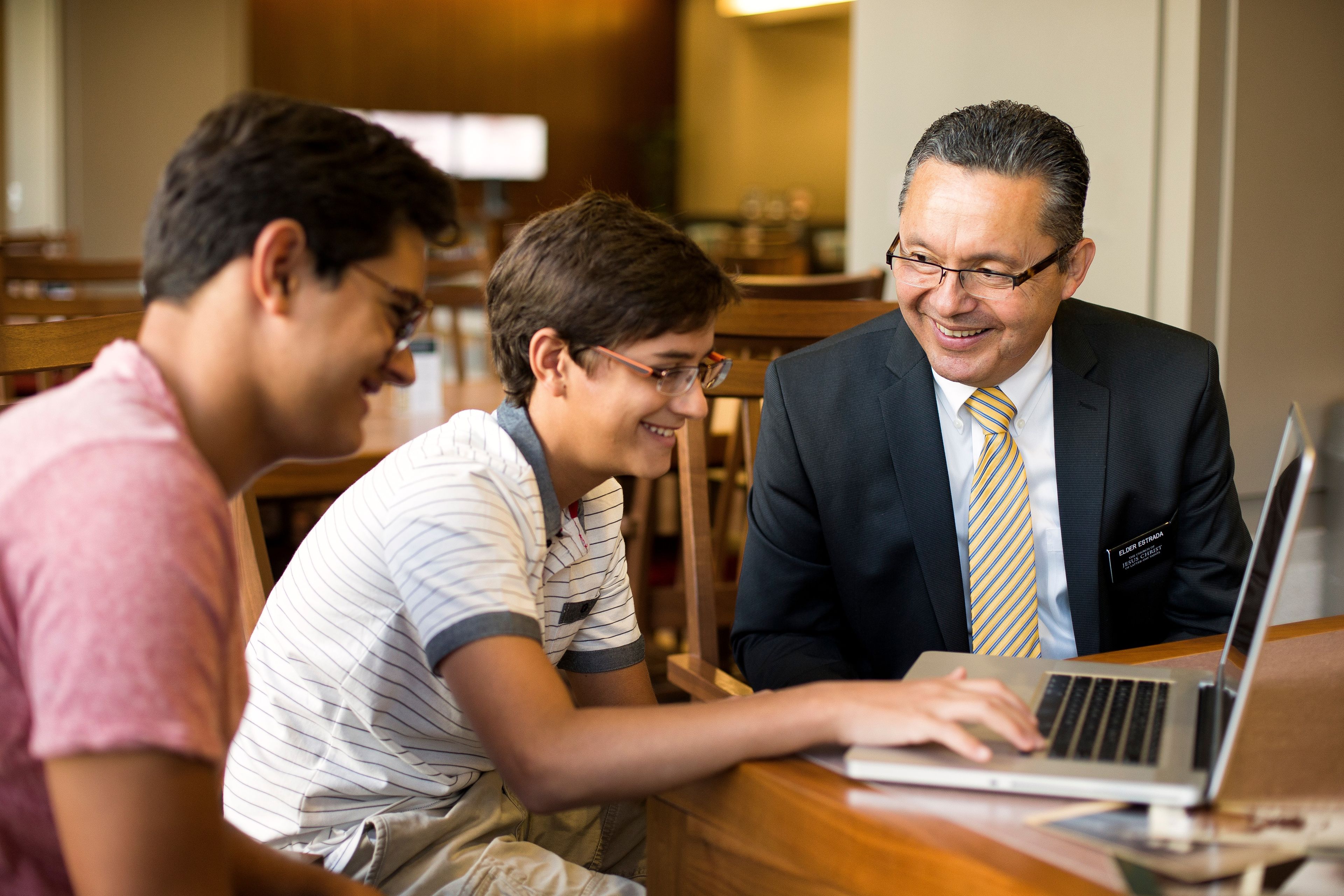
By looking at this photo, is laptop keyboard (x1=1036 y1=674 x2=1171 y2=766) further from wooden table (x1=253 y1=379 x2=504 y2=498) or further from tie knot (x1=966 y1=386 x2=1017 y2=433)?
wooden table (x1=253 y1=379 x2=504 y2=498)

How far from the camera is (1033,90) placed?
98.2 inches

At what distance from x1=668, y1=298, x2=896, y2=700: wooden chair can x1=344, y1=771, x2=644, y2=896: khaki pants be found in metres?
0.27

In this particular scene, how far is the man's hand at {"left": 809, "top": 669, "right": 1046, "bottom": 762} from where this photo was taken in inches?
33.2

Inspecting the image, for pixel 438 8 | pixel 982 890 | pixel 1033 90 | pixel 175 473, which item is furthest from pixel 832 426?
pixel 438 8

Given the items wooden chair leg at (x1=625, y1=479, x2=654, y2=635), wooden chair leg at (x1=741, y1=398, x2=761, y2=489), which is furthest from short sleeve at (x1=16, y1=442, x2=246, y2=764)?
wooden chair leg at (x1=625, y1=479, x2=654, y2=635)

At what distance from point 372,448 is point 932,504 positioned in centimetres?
105

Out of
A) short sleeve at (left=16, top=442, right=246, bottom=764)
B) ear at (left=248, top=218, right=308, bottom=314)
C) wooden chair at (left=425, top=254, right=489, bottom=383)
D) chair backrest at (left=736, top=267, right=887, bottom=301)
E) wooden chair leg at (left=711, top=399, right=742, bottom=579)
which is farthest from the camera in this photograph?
wooden chair at (left=425, top=254, right=489, bottom=383)

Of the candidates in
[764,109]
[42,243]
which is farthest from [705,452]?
[764,109]

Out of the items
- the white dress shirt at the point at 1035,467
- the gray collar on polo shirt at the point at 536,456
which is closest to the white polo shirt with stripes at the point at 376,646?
the gray collar on polo shirt at the point at 536,456

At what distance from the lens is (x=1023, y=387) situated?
1.53m

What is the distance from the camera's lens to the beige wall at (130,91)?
707 centimetres

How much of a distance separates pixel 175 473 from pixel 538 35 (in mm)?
10516

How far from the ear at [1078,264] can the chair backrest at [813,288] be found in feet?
1.79

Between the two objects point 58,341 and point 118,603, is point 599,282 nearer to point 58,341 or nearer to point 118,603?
point 118,603
